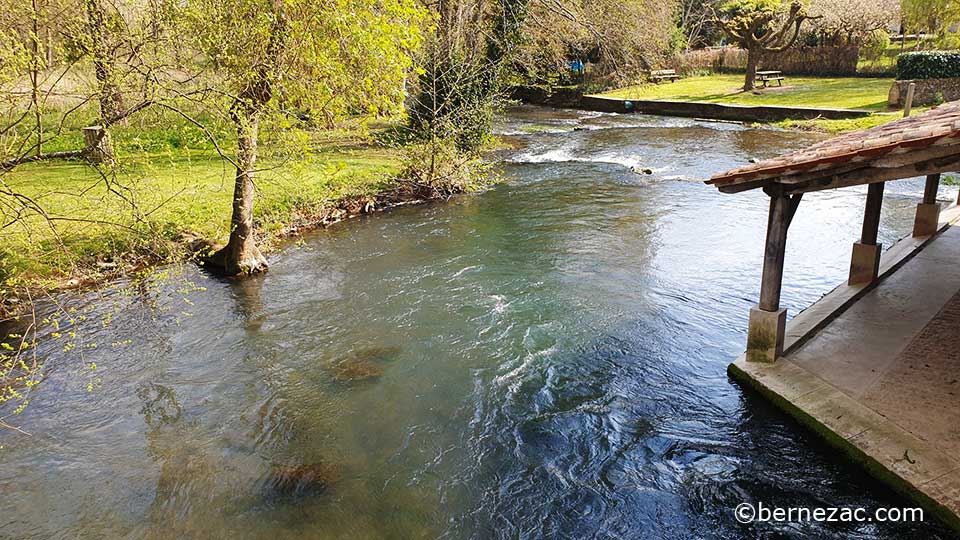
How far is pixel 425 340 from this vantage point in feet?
28.3

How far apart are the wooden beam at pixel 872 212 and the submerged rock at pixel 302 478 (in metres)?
7.36

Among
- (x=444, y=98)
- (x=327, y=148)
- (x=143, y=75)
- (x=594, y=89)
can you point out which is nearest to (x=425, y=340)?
(x=143, y=75)

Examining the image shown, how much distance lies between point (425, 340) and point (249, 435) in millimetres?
2707

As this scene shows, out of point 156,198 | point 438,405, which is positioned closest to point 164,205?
point 156,198

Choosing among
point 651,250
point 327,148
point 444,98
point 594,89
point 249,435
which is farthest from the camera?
point 594,89

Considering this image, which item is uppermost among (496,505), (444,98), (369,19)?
(369,19)

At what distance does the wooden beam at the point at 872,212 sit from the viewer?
8.31 meters

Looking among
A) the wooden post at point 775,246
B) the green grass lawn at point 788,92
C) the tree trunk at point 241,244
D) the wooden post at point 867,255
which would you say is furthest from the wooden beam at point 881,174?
the green grass lawn at point 788,92

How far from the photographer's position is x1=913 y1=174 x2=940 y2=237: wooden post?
11142 millimetres

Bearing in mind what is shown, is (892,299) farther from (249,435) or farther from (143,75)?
(143,75)

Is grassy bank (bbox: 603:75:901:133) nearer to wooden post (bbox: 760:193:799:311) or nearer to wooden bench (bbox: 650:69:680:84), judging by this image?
wooden bench (bbox: 650:69:680:84)

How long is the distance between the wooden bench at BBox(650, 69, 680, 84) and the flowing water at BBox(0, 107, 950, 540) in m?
29.0

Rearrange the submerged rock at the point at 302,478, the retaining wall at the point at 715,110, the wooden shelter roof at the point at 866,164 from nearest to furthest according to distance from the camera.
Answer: the wooden shelter roof at the point at 866,164
the submerged rock at the point at 302,478
the retaining wall at the point at 715,110

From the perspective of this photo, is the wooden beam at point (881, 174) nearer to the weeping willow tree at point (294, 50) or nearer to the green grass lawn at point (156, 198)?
the green grass lawn at point (156, 198)
